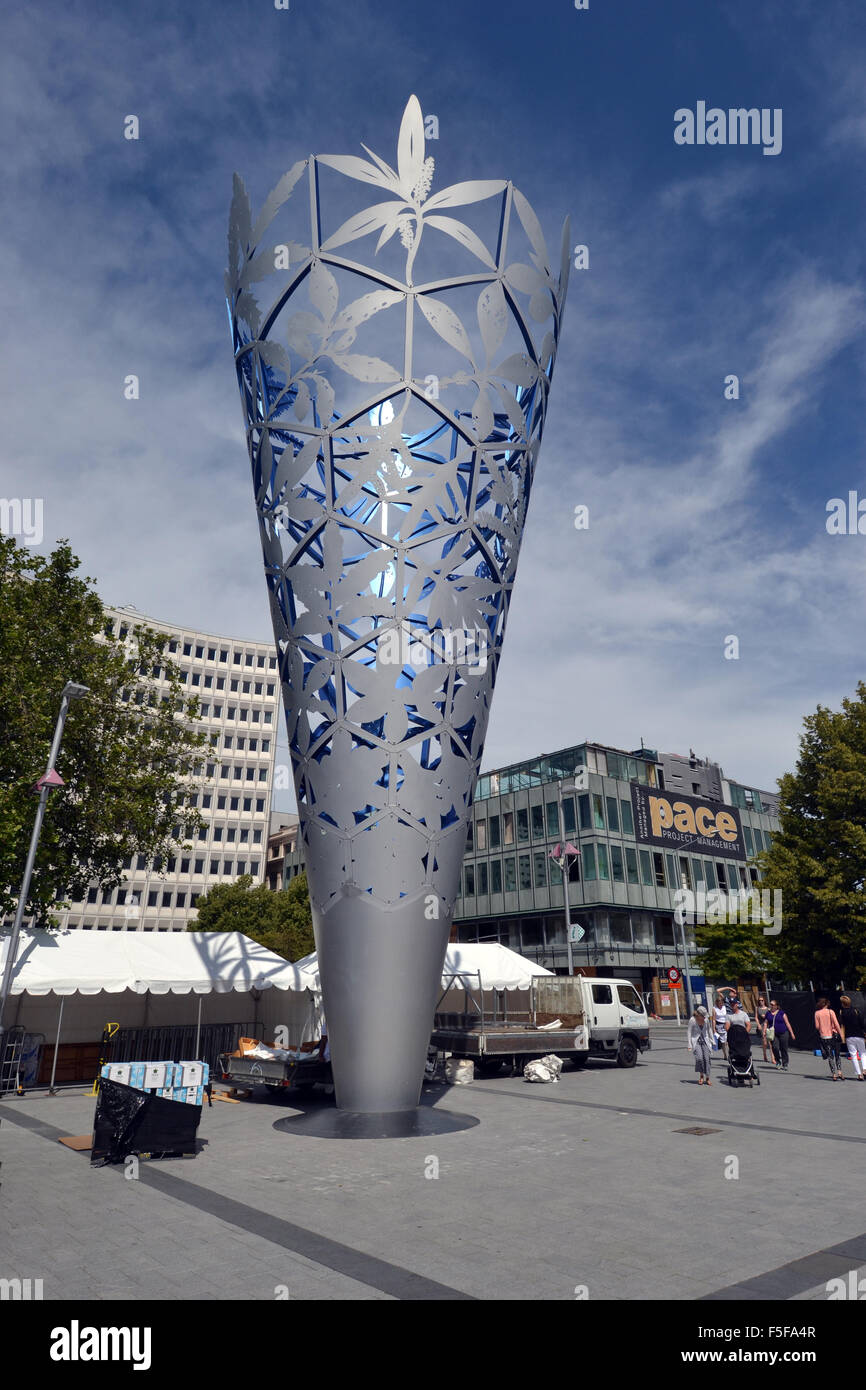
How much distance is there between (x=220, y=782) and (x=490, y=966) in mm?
65443

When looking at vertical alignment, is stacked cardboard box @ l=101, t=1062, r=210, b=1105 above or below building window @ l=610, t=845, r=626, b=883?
below

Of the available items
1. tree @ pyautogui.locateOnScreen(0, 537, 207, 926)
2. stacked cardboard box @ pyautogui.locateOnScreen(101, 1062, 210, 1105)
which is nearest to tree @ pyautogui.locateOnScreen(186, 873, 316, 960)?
tree @ pyautogui.locateOnScreen(0, 537, 207, 926)

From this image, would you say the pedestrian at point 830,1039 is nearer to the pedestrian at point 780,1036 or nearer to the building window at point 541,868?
the pedestrian at point 780,1036

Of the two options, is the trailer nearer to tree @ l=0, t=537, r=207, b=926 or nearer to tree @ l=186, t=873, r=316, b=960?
tree @ l=0, t=537, r=207, b=926

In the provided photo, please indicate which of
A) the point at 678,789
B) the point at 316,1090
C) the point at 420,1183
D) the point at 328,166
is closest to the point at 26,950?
the point at 316,1090

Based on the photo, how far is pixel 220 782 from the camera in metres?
87.2

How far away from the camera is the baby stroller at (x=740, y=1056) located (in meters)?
18.8

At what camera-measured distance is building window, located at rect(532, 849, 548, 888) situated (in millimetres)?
58344

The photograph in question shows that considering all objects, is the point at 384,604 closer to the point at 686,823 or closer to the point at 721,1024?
the point at 721,1024

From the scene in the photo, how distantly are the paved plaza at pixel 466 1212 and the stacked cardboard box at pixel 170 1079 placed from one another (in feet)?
2.98

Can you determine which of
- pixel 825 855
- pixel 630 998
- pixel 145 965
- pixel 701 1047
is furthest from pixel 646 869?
pixel 145 965

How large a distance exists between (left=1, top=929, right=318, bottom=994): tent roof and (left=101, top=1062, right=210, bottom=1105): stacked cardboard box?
779 centimetres

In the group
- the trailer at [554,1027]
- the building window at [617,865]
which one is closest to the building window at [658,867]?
the building window at [617,865]
